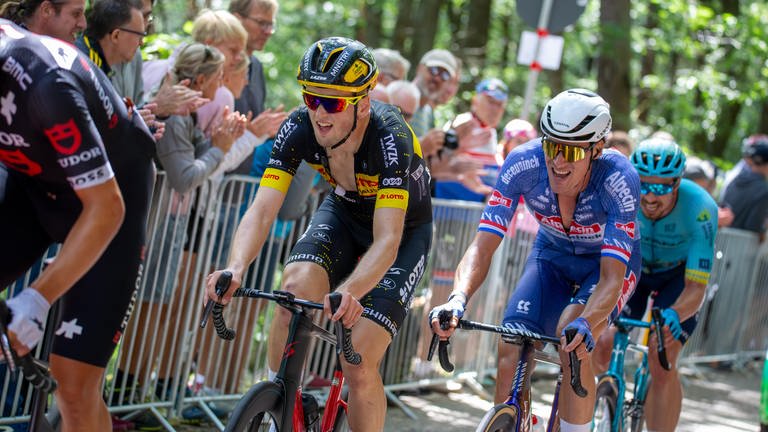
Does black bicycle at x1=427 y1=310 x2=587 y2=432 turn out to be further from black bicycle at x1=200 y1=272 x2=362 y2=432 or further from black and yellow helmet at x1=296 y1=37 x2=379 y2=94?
black and yellow helmet at x1=296 y1=37 x2=379 y2=94

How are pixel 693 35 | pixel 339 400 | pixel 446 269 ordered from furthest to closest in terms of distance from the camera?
pixel 693 35 → pixel 446 269 → pixel 339 400

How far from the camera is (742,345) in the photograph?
12750 millimetres

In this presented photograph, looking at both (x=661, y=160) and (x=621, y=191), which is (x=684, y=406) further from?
(x=621, y=191)

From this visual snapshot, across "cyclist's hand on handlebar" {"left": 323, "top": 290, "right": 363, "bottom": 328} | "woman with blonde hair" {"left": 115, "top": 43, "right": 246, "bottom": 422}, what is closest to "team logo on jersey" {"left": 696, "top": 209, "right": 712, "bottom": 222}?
"woman with blonde hair" {"left": 115, "top": 43, "right": 246, "bottom": 422}

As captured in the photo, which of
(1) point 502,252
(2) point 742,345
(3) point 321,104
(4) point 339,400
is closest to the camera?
(3) point 321,104

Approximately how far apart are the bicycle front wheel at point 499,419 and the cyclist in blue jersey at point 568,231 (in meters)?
0.27

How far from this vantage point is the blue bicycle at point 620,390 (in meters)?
5.89

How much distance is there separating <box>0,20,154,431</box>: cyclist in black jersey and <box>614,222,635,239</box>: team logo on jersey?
2.36 m

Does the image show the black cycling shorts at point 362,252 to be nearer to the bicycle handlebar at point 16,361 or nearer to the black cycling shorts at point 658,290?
the bicycle handlebar at point 16,361

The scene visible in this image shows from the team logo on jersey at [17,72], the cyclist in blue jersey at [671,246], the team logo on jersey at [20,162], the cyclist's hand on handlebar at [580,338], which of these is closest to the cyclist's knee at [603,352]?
the cyclist in blue jersey at [671,246]

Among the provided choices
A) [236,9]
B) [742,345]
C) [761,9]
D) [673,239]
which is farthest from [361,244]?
[761,9]

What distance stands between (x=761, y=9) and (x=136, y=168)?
14.0 m

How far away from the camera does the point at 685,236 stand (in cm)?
646

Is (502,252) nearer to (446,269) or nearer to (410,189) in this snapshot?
(446,269)
